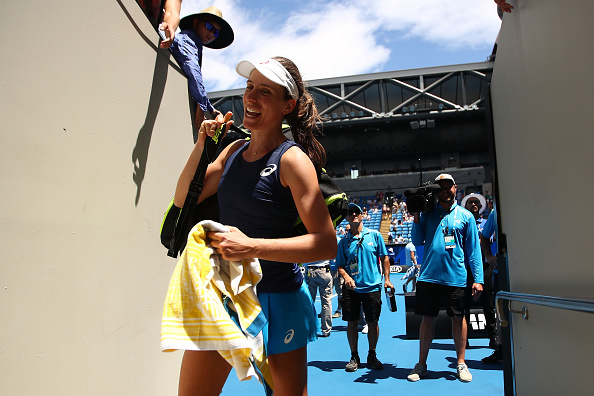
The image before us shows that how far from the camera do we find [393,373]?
18.8ft

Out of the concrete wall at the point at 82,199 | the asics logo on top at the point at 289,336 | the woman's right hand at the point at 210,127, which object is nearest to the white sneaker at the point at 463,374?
the concrete wall at the point at 82,199

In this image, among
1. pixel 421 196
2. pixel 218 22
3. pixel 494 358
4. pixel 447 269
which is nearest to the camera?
pixel 218 22

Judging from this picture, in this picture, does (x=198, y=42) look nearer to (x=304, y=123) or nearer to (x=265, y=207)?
(x=304, y=123)

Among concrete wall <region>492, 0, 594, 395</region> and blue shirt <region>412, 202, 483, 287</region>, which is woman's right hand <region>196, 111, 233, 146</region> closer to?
concrete wall <region>492, 0, 594, 395</region>

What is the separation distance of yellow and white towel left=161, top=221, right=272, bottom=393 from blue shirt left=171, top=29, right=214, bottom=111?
7.01 feet

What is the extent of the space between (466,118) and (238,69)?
39.0 metres

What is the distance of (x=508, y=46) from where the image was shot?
2820mm

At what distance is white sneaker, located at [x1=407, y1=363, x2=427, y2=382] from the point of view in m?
5.33

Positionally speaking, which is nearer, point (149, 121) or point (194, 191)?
point (194, 191)

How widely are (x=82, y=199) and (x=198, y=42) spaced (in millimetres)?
2114

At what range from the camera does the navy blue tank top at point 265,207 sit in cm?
206

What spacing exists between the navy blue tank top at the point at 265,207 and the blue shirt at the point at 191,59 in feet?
5.78

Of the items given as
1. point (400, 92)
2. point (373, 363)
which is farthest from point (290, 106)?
point (400, 92)

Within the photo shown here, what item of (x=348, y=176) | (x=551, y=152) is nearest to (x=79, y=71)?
(x=551, y=152)
